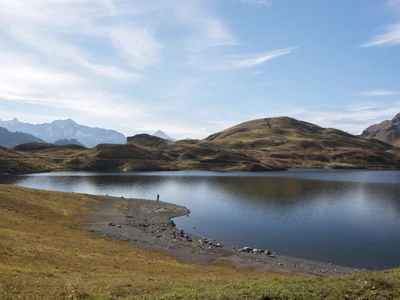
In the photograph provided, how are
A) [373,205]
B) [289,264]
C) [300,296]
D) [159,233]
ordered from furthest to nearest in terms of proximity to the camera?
1. [373,205]
2. [159,233]
3. [289,264]
4. [300,296]

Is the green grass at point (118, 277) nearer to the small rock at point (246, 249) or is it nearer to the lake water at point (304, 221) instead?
the small rock at point (246, 249)

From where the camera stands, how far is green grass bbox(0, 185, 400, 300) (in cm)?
2078

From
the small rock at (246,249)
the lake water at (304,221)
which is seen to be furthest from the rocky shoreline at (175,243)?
the lake water at (304,221)

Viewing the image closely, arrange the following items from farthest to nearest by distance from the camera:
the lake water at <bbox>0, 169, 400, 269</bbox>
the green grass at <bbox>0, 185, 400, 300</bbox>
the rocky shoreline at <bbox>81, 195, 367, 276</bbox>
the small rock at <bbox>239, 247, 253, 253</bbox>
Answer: the lake water at <bbox>0, 169, 400, 269</bbox> → the small rock at <bbox>239, 247, 253, 253</bbox> → the rocky shoreline at <bbox>81, 195, 367, 276</bbox> → the green grass at <bbox>0, 185, 400, 300</bbox>

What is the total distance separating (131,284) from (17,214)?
45.6m

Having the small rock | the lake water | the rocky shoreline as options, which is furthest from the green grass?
the lake water

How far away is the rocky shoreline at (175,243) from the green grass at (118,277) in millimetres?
3458

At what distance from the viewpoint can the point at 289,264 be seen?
48.7m

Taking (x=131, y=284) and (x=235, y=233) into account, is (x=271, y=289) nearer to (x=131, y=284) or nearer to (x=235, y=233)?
(x=131, y=284)

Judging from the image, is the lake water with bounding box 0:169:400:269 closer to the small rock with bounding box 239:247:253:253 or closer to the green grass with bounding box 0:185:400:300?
the small rock with bounding box 239:247:253:253

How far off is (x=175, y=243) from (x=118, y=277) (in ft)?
97.7

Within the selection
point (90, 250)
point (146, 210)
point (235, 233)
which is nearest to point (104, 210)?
point (146, 210)

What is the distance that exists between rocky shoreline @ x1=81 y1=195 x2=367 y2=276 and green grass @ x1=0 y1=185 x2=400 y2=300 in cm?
346

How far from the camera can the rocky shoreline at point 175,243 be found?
155ft
